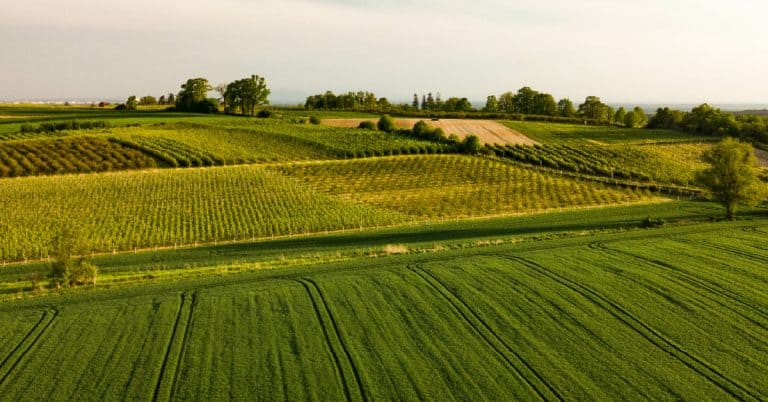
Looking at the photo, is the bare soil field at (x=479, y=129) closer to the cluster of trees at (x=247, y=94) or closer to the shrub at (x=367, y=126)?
the shrub at (x=367, y=126)

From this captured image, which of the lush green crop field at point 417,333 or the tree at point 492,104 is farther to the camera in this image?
the tree at point 492,104

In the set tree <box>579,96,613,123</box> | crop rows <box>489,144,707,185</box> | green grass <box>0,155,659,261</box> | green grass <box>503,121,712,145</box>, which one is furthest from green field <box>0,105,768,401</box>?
tree <box>579,96,613,123</box>

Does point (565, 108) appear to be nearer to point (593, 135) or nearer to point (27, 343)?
point (593, 135)

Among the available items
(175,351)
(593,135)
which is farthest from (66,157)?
(593,135)

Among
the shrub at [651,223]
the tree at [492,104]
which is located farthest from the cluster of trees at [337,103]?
the shrub at [651,223]

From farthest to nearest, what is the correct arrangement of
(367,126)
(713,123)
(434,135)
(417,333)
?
(713,123) → (367,126) → (434,135) → (417,333)
